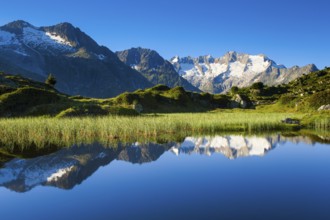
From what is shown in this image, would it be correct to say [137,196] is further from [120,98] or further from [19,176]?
[120,98]

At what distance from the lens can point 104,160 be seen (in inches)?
1131

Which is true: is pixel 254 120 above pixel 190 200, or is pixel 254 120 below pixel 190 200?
above

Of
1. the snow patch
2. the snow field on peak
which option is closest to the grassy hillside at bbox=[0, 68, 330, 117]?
the snow field on peak

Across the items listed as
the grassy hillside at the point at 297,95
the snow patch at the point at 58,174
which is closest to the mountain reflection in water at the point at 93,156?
the snow patch at the point at 58,174

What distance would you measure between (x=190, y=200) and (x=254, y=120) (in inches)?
1686

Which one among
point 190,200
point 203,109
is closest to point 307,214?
point 190,200

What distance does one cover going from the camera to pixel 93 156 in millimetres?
30172

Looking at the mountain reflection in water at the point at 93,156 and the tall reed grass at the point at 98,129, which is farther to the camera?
the tall reed grass at the point at 98,129

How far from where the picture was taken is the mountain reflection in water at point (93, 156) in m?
21.5

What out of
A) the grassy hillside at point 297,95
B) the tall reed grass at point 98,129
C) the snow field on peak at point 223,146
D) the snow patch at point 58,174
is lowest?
the snow patch at point 58,174

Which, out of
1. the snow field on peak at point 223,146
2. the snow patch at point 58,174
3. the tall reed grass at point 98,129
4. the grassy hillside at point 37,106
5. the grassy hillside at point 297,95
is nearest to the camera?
the snow patch at point 58,174

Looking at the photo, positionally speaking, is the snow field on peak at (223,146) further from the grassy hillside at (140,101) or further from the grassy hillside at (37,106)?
the grassy hillside at (140,101)

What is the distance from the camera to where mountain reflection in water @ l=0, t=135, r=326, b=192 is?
2153 cm

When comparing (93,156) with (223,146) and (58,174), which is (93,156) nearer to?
(58,174)
